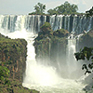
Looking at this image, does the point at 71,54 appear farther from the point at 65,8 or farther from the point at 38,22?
the point at 65,8

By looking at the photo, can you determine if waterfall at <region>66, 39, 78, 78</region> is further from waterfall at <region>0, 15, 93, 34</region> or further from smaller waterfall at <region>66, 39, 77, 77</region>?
waterfall at <region>0, 15, 93, 34</region>

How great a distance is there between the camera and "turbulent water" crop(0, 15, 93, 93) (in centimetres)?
4233

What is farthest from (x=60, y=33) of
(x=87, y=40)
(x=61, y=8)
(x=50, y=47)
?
(x=61, y=8)

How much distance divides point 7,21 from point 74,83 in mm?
32745

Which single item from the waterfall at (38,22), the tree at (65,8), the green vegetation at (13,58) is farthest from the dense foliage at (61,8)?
the green vegetation at (13,58)

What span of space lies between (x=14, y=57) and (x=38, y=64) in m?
15.1

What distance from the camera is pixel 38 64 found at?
55281 millimetres

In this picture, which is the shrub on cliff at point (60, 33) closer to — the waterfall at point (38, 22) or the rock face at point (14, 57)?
the waterfall at point (38, 22)

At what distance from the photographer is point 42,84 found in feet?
147

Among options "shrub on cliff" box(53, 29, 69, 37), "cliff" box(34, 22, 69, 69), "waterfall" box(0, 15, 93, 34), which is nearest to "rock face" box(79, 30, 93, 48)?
"cliff" box(34, 22, 69, 69)

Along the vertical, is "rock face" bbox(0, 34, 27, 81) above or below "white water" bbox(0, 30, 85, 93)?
above

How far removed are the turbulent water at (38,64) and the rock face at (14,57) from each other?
309cm

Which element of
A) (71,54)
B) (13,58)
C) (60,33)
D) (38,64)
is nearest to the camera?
(13,58)

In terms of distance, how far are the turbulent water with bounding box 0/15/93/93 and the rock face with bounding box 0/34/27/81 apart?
3092mm
